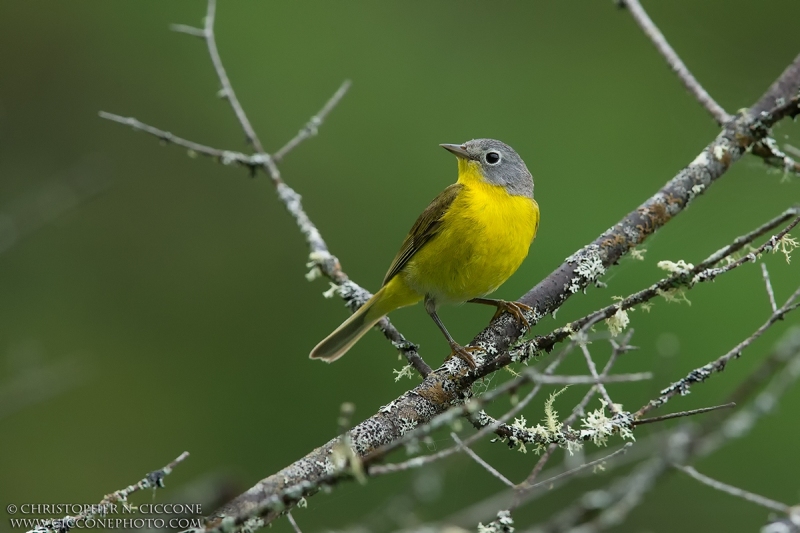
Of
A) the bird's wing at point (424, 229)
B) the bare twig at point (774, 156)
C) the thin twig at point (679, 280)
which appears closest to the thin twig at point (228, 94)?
the bird's wing at point (424, 229)

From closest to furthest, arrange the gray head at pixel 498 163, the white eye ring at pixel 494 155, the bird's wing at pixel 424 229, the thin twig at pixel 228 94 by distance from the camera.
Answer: the thin twig at pixel 228 94
the bird's wing at pixel 424 229
the gray head at pixel 498 163
the white eye ring at pixel 494 155

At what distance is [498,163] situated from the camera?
18.3 feet

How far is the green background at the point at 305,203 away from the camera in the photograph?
6.52 metres

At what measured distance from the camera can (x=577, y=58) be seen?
349 inches

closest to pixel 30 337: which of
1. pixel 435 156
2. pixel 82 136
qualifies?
pixel 82 136

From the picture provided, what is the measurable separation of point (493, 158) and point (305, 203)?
9.68 feet

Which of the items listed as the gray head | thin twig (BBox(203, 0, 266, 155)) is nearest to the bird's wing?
the gray head

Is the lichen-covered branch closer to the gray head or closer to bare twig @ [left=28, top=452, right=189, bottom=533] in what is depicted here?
the gray head

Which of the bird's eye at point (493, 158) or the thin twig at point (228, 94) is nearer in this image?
the thin twig at point (228, 94)

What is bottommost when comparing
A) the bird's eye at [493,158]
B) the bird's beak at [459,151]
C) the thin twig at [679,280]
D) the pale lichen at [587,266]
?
the thin twig at [679,280]

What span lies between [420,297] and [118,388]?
3.95 metres

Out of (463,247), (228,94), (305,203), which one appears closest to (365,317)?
(463,247)

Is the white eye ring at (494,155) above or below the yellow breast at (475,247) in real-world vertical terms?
above

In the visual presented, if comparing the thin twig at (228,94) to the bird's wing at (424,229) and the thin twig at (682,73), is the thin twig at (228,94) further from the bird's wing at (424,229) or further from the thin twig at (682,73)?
the thin twig at (682,73)
